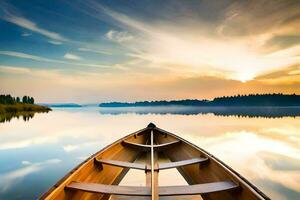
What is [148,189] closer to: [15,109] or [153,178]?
[153,178]

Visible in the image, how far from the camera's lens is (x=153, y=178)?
11.8ft

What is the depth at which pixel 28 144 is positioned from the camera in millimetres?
13961

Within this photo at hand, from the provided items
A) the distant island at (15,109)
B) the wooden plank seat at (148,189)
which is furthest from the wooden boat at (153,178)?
the distant island at (15,109)

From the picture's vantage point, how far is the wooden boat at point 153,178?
11.1 ft

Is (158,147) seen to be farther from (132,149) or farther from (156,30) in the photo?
(156,30)

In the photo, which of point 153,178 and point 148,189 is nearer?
point 148,189

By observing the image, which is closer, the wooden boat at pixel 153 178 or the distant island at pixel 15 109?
the wooden boat at pixel 153 178

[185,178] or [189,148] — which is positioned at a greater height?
[189,148]

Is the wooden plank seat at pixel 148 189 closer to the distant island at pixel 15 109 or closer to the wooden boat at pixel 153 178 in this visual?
the wooden boat at pixel 153 178

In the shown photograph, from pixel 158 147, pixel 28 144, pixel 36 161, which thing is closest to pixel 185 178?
pixel 158 147

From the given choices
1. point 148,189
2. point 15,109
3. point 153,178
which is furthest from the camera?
point 15,109

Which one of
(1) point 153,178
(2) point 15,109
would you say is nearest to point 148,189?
(1) point 153,178

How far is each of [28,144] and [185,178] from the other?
11.1 m

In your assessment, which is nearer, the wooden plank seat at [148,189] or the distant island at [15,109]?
the wooden plank seat at [148,189]
